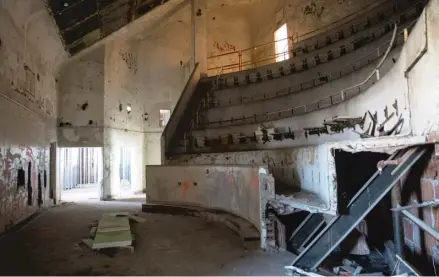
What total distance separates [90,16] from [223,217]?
677 centimetres

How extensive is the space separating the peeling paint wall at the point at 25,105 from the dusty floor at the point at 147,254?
1056 millimetres

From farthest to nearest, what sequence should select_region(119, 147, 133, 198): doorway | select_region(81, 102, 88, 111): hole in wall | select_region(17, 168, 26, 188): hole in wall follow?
select_region(119, 147, 133, 198): doorway
select_region(81, 102, 88, 111): hole in wall
select_region(17, 168, 26, 188): hole in wall

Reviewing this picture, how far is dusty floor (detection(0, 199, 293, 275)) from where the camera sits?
398 centimetres

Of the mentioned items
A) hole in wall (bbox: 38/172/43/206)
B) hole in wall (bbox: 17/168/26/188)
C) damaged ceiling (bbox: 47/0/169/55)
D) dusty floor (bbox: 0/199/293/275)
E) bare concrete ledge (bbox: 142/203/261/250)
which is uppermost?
damaged ceiling (bbox: 47/0/169/55)

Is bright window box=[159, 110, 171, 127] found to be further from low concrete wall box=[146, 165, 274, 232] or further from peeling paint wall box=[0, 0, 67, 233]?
low concrete wall box=[146, 165, 274, 232]

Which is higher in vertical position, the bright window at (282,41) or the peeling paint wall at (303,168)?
the bright window at (282,41)

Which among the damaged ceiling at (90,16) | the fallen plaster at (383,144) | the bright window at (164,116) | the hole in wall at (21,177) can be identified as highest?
the damaged ceiling at (90,16)

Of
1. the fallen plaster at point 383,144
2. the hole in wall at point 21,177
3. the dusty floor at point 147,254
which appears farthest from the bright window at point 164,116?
the fallen plaster at point 383,144

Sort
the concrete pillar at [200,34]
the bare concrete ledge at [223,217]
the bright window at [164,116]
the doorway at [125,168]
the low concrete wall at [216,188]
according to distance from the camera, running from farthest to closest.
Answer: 1. the bright window at [164,116]
2. the doorway at [125,168]
3. the concrete pillar at [200,34]
4. the low concrete wall at [216,188]
5. the bare concrete ledge at [223,217]

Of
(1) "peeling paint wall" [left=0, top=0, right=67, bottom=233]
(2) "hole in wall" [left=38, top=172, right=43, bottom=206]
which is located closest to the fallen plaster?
(1) "peeling paint wall" [left=0, top=0, right=67, bottom=233]

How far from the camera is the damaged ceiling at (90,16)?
26.6ft

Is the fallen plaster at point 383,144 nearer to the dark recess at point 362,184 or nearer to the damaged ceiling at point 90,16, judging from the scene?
the dark recess at point 362,184

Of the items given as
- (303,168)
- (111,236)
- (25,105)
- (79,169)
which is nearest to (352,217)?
(303,168)

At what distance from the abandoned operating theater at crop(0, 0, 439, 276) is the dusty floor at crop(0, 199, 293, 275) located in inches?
1.6
